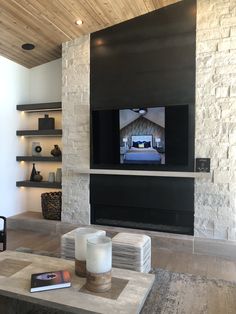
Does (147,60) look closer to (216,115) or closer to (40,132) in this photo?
(216,115)

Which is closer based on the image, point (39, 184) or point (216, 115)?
point (216, 115)

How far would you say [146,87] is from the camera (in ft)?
12.0

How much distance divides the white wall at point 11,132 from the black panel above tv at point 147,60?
4.68ft

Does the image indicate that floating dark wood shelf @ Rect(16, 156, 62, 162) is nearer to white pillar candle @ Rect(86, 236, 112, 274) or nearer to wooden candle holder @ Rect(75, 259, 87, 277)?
wooden candle holder @ Rect(75, 259, 87, 277)

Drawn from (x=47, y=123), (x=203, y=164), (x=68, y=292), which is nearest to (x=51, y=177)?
(x=47, y=123)

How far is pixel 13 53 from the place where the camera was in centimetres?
420

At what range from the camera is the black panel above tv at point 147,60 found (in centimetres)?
349

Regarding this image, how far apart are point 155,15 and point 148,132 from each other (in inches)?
59.6

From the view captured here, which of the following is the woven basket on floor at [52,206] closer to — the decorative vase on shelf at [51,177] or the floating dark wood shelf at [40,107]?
the decorative vase on shelf at [51,177]

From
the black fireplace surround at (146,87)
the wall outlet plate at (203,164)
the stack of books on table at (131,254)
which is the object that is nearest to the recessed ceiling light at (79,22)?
the black fireplace surround at (146,87)

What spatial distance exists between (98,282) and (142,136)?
8.05ft

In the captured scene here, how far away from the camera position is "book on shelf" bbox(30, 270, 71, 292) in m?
1.48

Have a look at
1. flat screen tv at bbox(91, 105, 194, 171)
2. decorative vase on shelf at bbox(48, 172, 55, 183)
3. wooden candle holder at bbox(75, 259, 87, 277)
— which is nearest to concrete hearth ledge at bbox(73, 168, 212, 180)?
flat screen tv at bbox(91, 105, 194, 171)

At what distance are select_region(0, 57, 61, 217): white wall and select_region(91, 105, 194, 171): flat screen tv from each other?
1053mm
